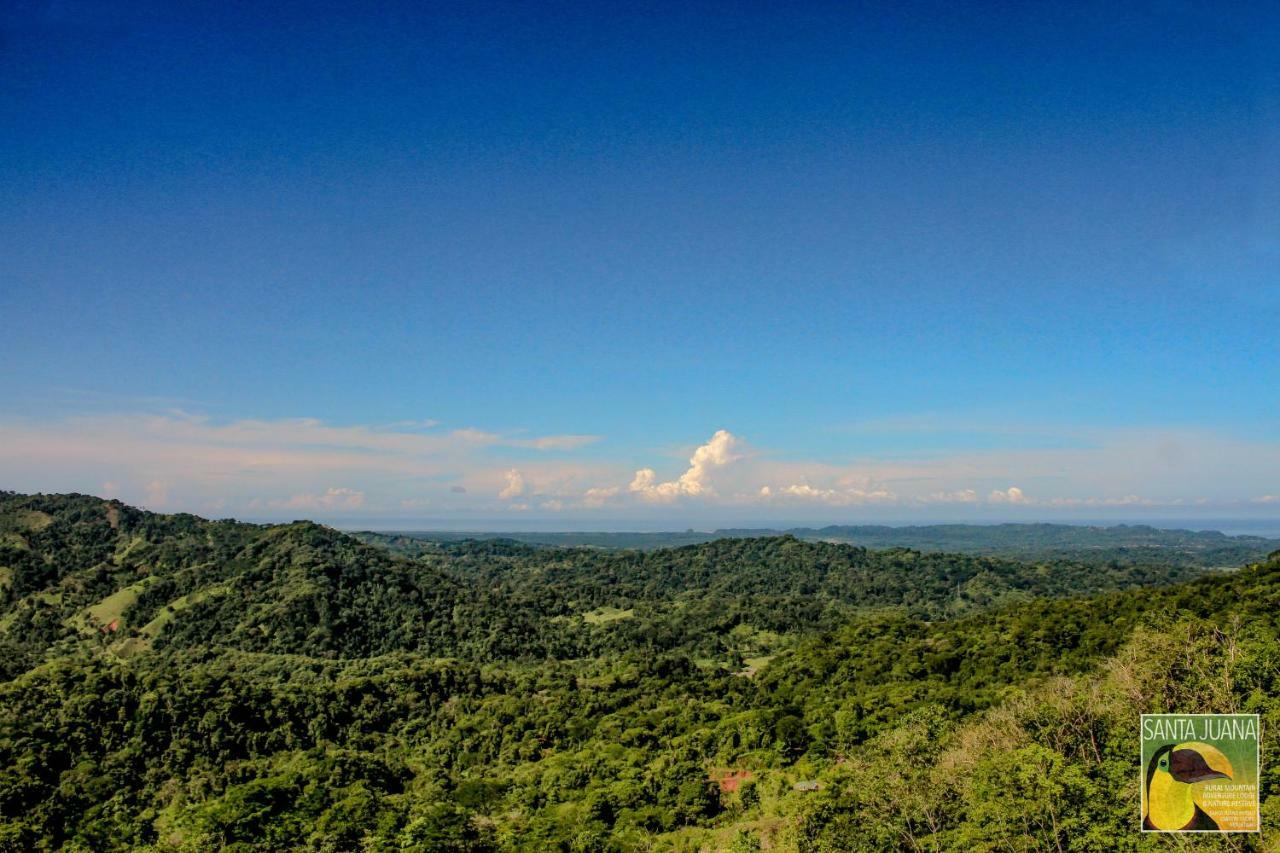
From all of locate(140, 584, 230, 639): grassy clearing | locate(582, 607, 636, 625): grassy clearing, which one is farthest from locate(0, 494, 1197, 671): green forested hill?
locate(582, 607, 636, 625): grassy clearing

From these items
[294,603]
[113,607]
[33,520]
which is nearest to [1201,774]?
[294,603]

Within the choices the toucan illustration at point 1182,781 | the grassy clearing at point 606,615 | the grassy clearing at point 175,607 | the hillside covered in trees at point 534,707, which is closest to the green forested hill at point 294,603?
the grassy clearing at point 175,607

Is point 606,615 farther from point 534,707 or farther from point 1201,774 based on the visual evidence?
point 1201,774

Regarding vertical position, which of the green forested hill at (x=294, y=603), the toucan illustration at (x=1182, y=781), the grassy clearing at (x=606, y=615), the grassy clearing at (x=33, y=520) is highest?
the toucan illustration at (x=1182, y=781)

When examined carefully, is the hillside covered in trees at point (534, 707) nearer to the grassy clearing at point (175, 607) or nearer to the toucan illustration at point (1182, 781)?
the grassy clearing at point (175, 607)

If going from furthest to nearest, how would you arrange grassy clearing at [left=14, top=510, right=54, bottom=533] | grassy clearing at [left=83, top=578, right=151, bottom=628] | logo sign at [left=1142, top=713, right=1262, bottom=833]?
1. grassy clearing at [left=14, top=510, right=54, bottom=533]
2. grassy clearing at [left=83, top=578, right=151, bottom=628]
3. logo sign at [left=1142, top=713, right=1262, bottom=833]

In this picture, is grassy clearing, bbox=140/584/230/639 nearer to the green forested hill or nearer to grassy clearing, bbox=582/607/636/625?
the green forested hill

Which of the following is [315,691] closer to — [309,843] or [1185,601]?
[309,843]
